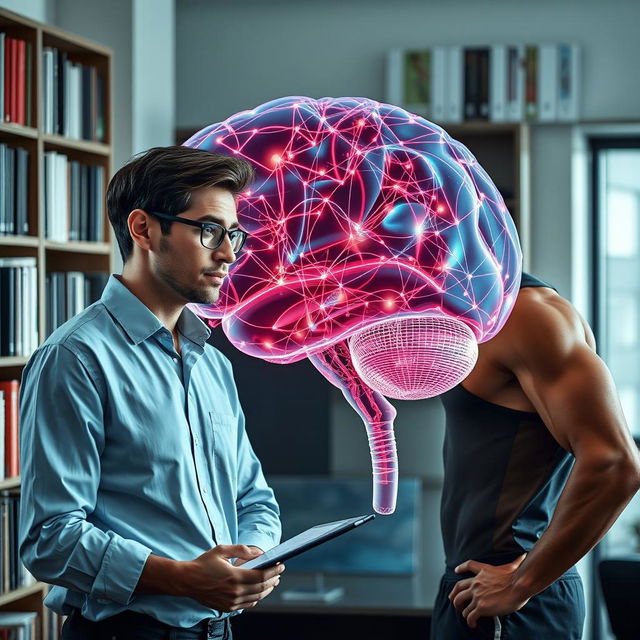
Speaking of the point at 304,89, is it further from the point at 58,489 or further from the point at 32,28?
the point at 58,489

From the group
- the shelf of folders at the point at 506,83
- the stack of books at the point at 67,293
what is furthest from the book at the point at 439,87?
the stack of books at the point at 67,293

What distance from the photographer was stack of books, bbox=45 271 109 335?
2.83 metres

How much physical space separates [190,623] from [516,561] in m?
0.53

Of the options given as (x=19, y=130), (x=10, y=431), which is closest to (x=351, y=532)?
(x=10, y=431)

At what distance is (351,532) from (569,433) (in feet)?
7.43

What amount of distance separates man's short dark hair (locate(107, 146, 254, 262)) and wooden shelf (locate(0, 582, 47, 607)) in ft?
5.22

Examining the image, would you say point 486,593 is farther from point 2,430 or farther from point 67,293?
point 67,293

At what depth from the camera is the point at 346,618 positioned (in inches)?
126

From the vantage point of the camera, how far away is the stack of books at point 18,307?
8.50 feet

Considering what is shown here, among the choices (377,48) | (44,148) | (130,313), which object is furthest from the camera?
(377,48)

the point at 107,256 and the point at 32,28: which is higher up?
the point at 32,28

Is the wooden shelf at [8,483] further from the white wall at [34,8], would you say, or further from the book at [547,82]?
the book at [547,82]

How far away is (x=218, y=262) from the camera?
4.18ft

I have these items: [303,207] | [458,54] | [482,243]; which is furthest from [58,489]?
[458,54]
